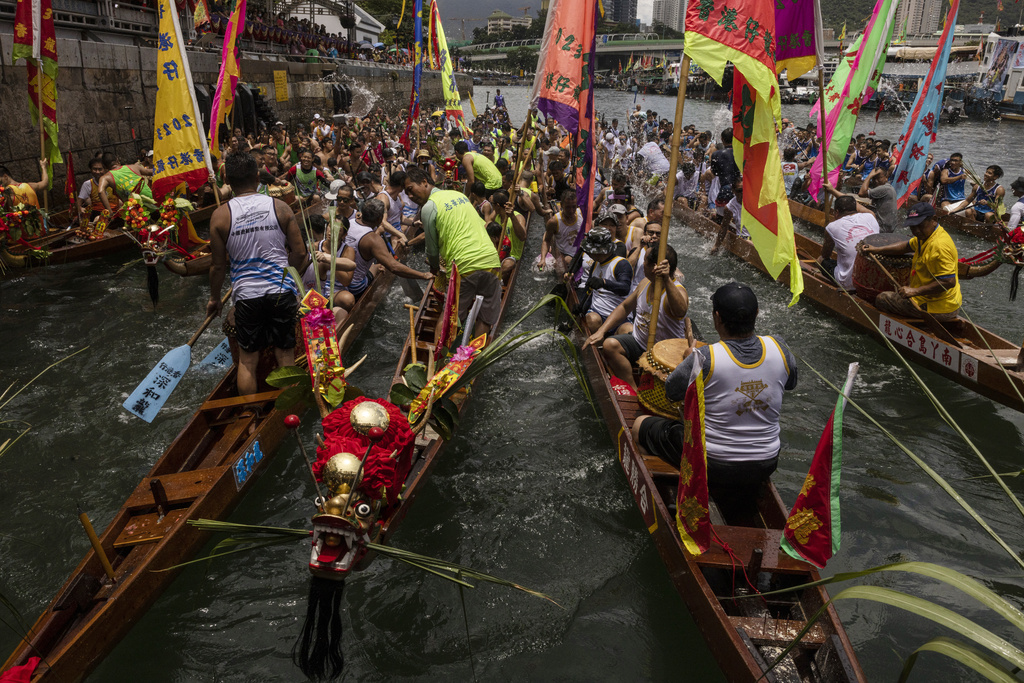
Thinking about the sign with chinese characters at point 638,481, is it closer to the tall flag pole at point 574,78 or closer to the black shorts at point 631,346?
the black shorts at point 631,346

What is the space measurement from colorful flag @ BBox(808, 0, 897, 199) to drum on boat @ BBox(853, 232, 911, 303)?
2322mm

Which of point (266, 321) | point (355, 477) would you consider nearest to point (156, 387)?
point (266, 321)

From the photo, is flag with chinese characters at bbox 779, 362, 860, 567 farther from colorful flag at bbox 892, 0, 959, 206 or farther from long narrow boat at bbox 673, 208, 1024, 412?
colorful flag at bbox 892, 0, 959, 206

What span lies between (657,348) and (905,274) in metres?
4.44

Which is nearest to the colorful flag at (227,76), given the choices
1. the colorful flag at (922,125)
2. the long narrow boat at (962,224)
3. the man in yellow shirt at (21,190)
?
the man in yellow shirt at (21,190)

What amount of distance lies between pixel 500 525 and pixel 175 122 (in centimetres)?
594

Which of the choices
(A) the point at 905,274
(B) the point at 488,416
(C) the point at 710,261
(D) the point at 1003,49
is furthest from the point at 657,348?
(D) the point at 1003,49

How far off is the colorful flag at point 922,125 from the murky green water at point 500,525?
147 inches

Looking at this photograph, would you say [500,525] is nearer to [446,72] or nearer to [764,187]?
[764,187]

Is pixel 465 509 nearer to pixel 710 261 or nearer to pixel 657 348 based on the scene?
pixel 657 348

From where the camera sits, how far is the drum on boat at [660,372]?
4.96 m

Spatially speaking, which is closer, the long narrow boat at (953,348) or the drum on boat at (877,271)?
the long narrow boat at (953,348)

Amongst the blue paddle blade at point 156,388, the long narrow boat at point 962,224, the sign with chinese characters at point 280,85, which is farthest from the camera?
the sign with chinese characters at point 280,85

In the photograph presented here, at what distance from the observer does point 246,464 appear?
518 centimetres
